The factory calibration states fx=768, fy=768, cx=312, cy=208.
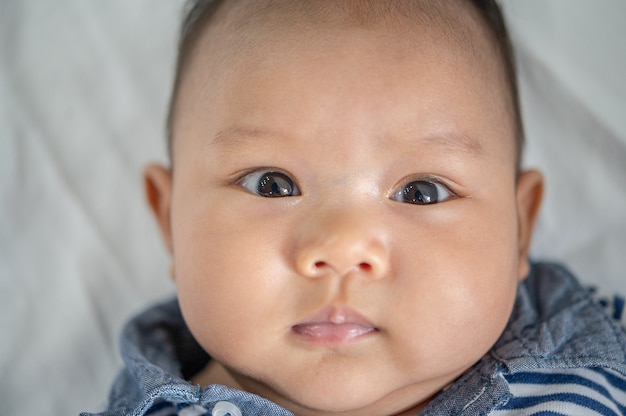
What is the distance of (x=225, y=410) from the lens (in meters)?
1.18

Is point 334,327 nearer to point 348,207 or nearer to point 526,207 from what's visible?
point 348,207

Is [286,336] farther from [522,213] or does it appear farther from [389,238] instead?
[522,213]

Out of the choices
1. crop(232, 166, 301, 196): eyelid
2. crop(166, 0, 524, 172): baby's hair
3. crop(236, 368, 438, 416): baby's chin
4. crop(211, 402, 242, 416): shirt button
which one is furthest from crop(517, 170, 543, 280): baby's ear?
crop(211, 402, 242, 416): shirt button

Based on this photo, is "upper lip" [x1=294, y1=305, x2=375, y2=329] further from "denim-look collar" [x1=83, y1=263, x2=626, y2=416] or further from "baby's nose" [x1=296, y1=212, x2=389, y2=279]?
"denim-look collar" [x1=83, y1=263, x2=626, y2=416]

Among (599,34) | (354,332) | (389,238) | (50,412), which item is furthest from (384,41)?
(50,412)

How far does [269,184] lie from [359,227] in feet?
0.60

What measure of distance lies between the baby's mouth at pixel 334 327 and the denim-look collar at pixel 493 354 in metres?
0.16

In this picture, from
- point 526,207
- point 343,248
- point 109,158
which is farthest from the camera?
point 109,158

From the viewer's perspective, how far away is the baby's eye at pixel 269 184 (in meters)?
1.17

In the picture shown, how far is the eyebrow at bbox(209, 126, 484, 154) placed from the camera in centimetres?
115

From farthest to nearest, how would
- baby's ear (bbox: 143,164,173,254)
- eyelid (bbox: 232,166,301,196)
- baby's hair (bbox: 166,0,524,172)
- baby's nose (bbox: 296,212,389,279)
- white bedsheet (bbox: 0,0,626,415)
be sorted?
white bedsheet (bbox: 0,0,626,415) → baby's ear (bbox: 143,164,173,254) → baby's hair (bbox: 166,0,524,172) → eyelid (bbox: 232,166,301,196) → baby's nose (bbox: 296,212,389,279)

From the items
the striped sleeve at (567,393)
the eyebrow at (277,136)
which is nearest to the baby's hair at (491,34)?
the eyebrow at (277,136)

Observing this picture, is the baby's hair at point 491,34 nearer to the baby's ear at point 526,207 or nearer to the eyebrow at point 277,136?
the baby's ear at point 526,207

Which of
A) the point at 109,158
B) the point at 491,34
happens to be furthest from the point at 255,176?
the point at 109,158
